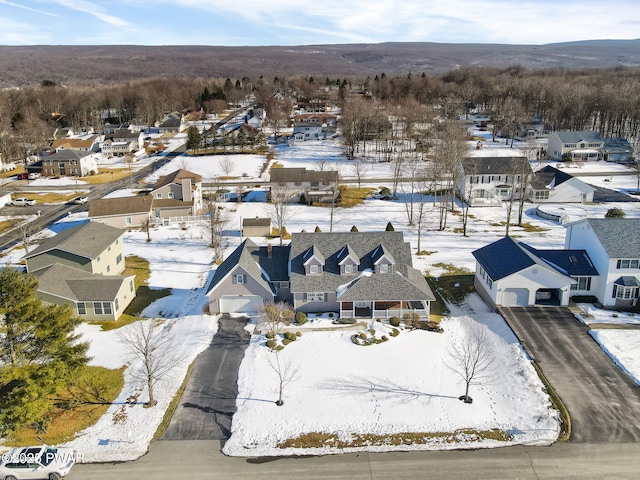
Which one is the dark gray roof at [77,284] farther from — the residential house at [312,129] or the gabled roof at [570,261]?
the residential house at [312,129]

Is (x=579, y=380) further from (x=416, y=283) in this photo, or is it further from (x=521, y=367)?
(x=416, y=283)

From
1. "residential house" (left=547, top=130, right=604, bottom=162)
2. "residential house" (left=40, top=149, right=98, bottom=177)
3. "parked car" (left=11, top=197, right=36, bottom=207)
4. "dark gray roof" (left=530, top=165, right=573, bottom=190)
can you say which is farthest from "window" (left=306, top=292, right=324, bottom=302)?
"residential house" (left=547, top=130, right=604, bottom=162)

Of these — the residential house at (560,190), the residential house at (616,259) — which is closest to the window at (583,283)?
the residential house at (616,259)

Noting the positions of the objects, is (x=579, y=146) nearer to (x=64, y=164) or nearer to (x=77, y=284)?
(x=77, y=284)

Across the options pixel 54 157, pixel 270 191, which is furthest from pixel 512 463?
pixel 54 157

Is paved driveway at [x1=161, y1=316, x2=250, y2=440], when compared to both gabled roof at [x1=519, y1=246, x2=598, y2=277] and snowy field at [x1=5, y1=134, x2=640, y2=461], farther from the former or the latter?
gabled roof at [x1=519, y1=246, x2=598, y2=277]

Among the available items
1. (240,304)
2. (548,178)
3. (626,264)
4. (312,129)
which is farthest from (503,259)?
(312,129)
